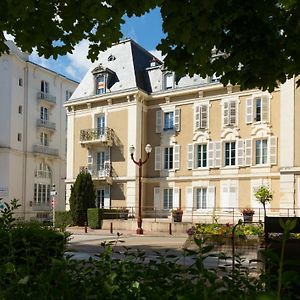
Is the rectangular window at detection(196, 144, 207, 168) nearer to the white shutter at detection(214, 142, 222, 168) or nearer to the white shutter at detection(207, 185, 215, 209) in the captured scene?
the white shutter at detection(214, 142, 222, 168)

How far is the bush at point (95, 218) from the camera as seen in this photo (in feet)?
97.9

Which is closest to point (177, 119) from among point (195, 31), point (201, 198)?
point (201, 198)

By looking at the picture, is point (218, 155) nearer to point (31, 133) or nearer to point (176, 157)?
point (176, 157)

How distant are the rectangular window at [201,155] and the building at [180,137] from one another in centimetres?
7

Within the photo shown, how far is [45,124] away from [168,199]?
18702 millimetres

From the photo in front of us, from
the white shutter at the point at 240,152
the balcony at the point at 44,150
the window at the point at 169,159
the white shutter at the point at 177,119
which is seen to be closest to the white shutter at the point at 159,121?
the white shutter at the point at 177,119

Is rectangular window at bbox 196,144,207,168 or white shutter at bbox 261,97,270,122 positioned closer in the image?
white shutter at bbox 261,97,270,122

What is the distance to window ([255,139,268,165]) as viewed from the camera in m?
30.3

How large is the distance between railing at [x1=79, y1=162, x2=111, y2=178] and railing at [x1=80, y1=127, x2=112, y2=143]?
1978 mm

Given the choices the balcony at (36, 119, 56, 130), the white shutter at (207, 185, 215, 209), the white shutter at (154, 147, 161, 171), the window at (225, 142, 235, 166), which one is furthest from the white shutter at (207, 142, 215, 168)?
the balcony at (36, 119, 56, 130)

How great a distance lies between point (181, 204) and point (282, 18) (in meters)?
28.5

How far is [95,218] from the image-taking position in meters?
29.9

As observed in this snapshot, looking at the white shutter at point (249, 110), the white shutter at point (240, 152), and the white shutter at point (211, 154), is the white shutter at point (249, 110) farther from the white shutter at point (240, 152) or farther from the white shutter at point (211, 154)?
the white shutter at point (211, 154)

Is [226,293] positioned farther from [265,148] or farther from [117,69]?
[117,69]
